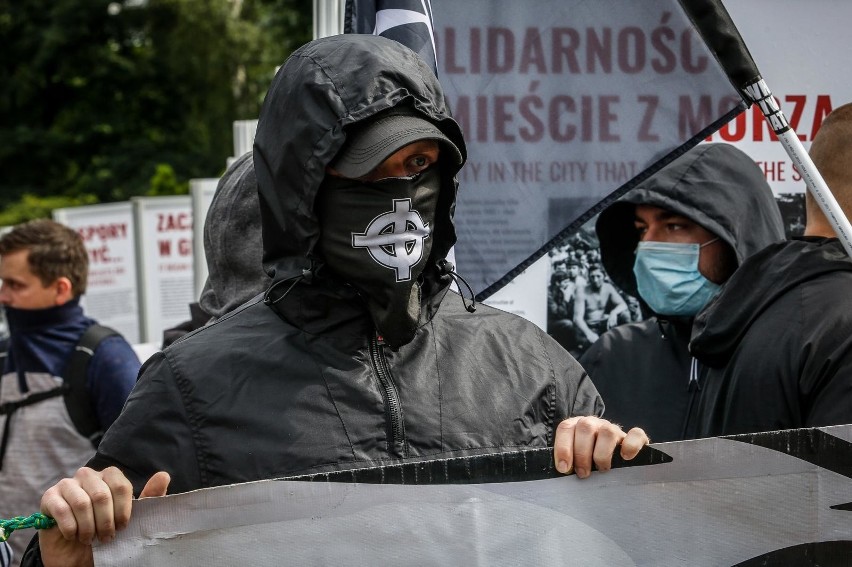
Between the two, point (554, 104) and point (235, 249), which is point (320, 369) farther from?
point (554, 104)

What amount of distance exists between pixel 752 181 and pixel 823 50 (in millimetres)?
498

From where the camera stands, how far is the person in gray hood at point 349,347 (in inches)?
86.2

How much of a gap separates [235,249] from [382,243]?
3.83 ft

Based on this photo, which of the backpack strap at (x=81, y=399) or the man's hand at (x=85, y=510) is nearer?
the man's hand at (x=85, y=510)

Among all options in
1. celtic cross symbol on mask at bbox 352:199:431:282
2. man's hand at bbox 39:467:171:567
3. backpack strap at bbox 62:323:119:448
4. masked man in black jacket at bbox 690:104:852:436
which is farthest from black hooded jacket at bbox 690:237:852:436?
backpack strap at bbox 62:323:119:448

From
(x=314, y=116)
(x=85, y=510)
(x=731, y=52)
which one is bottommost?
(x=85, y=510)

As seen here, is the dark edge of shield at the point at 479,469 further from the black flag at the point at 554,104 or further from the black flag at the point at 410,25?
the black flag at the point at 410,25

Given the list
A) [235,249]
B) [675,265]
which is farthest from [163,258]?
[235,249]

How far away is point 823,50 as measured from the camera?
4.14 metres

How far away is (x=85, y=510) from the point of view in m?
1.97

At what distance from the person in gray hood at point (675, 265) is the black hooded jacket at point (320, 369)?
5.61ft

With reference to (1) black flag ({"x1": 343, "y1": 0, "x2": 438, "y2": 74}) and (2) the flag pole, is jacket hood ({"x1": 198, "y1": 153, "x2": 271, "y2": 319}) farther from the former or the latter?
(2) the flag pole

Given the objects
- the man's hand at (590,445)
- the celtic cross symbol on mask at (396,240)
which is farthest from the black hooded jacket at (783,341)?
the celtic cross symbol on mask at (396,240)

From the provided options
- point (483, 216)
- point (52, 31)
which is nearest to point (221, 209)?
point (483, 216)
